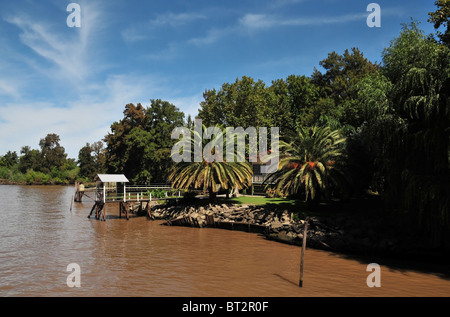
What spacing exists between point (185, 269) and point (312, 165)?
12.9m

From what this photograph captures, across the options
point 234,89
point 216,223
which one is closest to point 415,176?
point 216,223

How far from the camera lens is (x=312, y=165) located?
2433cm

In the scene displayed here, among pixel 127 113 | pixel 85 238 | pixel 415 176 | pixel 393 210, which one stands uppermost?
pixel 127 113

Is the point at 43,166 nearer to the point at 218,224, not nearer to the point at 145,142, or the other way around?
the point at 145,142

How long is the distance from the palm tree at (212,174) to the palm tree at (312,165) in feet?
18.2

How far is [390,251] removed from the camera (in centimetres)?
1822

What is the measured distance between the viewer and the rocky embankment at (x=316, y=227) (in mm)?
18594

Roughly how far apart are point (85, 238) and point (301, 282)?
17.7 m

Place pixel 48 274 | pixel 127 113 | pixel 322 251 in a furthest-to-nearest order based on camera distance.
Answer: pixel 127 113 < pixel 322 251 < pixel 48 274

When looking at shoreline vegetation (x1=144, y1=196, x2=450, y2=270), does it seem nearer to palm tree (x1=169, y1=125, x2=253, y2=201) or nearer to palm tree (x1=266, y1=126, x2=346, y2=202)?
palm tree (x1=266, y1=126, x2=346, y2=202)

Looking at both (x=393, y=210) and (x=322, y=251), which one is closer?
(x=393, y=210)

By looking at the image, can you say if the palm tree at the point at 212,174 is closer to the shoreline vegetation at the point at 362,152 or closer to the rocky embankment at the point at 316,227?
the shoreline vegetation at the point at 362,152

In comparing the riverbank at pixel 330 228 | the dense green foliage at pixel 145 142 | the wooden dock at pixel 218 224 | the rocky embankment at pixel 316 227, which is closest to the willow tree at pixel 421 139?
the riverbank at pixel 330 228
